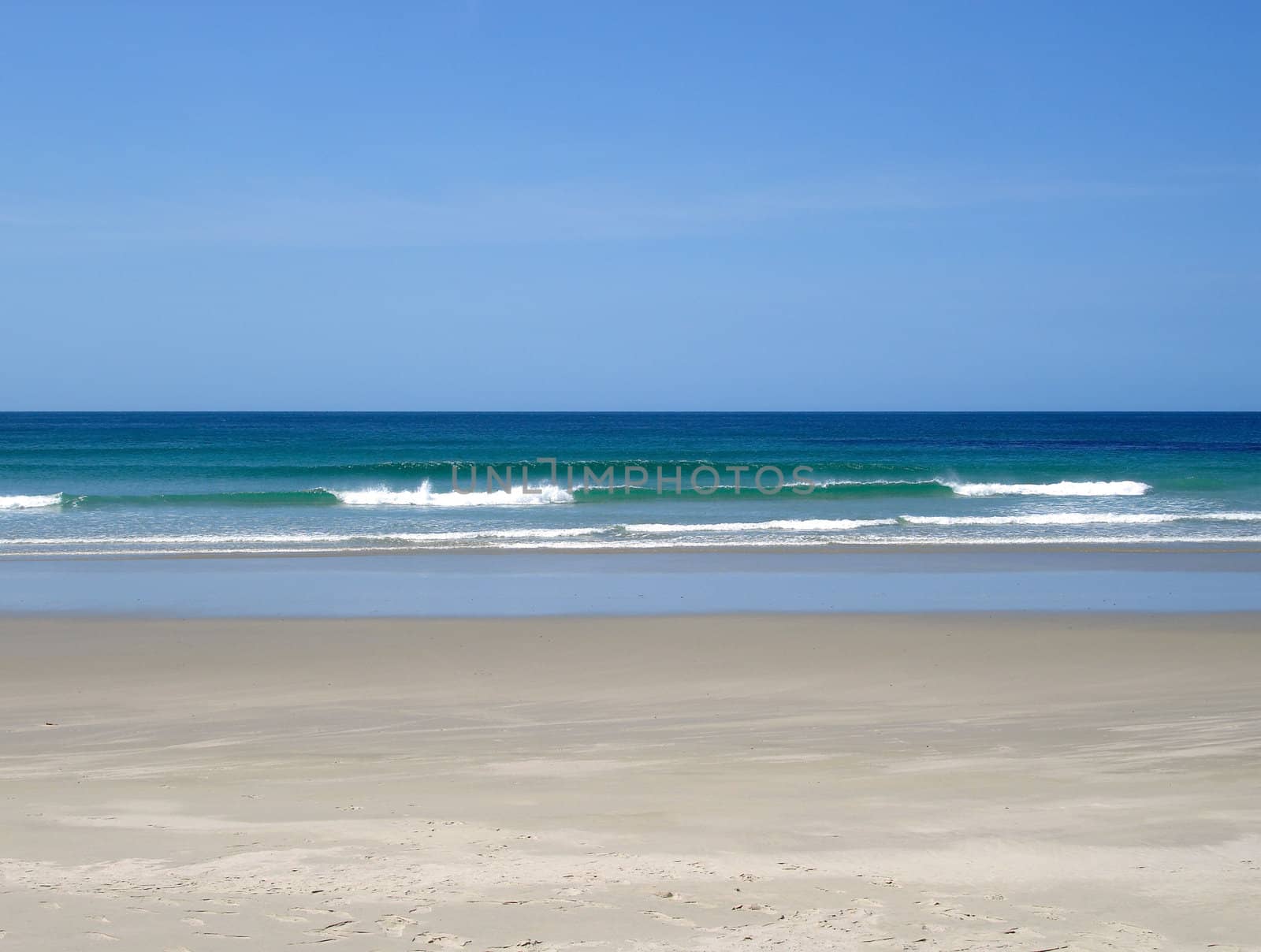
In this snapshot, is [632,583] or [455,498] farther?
[455,498]

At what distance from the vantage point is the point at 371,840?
4340mm

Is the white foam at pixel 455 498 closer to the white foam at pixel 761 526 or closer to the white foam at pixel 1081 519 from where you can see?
the white foam at pixel 761 526

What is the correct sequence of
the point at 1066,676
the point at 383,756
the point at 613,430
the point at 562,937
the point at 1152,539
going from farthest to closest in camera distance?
1. the point at 613,430
2. the point at 1152,539
3. the point at 1066,676
4. the point at 383,756
5. the point at 562,937

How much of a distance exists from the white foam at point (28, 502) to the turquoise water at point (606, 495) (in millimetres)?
92

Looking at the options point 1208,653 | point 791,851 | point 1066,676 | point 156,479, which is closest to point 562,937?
point 791,851

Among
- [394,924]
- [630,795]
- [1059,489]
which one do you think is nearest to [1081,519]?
[1059,489]

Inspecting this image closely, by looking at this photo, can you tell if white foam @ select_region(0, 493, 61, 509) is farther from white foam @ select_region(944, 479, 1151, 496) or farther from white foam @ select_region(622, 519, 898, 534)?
white foam @ select_region(944, 479, 1151, 496)

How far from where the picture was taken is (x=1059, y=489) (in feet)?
92.6

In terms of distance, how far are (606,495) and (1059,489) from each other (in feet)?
41.5

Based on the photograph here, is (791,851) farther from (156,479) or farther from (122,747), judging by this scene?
(156,479)

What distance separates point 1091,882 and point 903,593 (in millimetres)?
8674

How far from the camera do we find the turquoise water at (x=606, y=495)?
60.5 ft

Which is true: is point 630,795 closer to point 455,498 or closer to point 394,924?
point 394,924

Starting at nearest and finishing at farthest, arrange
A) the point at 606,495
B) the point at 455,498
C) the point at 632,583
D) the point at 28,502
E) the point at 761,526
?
the point at 632,583 → the point at 761,526 → the point at 28,502 → the point at 455,498 → the point at 606,495
